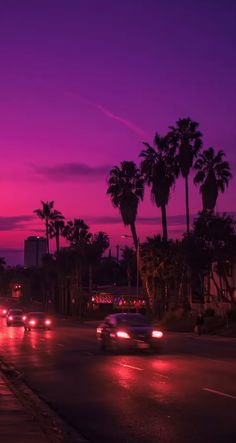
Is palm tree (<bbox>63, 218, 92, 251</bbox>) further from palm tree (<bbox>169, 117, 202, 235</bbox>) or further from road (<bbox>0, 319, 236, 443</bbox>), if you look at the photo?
road (<bbox>0, 319, 236, 443</bbox>)

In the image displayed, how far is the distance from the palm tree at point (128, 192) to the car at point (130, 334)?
41.8 m

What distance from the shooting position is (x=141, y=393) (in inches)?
635

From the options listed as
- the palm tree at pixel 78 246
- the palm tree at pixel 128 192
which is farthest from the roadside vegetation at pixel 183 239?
the palm tree at pixel 78 246

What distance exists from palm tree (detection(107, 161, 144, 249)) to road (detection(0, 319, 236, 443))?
43375 millimetres

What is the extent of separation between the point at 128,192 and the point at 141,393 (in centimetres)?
5649

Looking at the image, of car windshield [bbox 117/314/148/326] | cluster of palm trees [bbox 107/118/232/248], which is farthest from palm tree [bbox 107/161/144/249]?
car windshield [bbox 117/314/148/326]

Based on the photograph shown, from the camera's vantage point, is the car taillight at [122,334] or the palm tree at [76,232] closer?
the car taillight at [122,334]

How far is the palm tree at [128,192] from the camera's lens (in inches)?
2842

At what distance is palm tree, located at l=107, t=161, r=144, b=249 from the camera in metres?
72.2

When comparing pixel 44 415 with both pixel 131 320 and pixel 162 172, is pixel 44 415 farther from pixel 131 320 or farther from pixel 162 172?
pixel 162 172

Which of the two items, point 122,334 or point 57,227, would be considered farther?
point 57,227

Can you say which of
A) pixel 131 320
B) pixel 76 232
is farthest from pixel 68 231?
pixel 131 320

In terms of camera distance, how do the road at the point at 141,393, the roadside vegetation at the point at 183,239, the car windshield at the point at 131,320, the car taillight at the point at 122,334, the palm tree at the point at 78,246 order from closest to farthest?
the road at the point at 141,393 → the car taillight at the point at 122,334 → the car windshield at the point at 131,320 → the roadside vegetation at the point at 183,239 → the palm tree at the point at 78,246

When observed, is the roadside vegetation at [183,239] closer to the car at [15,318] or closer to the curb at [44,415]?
the car at [15,318]
